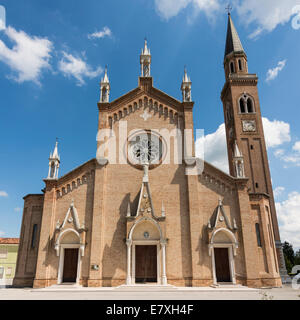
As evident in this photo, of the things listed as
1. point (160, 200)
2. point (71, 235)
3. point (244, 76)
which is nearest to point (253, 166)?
point (244, 76)

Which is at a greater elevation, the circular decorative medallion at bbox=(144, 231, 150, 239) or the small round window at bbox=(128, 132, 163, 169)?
the small round window at bbox=(128, 132, 163, 169)

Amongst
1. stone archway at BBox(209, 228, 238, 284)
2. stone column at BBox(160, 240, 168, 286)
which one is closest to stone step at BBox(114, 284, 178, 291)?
stone column at BBox(160, 240, 168, 286)

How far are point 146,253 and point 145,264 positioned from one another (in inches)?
30.4

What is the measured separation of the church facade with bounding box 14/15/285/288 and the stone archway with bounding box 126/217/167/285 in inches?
2.7

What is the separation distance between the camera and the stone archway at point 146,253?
19.1 metres

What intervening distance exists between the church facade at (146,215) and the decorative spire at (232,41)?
20110mm

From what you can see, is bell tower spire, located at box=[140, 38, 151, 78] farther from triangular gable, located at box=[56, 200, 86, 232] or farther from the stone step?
the stone step

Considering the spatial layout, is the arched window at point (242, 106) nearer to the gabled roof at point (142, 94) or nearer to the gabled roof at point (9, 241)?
the gabled roof at point (142, 94)

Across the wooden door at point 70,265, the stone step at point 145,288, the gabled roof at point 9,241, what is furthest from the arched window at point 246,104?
the gabled roof at point 9,241

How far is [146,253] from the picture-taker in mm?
19875

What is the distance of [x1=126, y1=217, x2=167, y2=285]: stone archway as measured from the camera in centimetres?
1906

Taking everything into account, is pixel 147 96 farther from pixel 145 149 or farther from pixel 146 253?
pixel 146 253

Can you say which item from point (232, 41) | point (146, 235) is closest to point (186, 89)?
point (146, 235)
